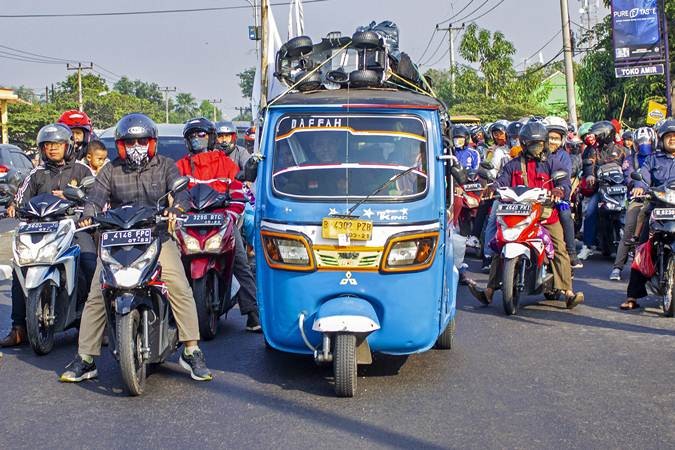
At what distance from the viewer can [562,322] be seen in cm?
888

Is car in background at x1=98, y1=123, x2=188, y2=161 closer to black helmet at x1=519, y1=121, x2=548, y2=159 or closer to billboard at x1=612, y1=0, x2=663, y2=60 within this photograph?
black helmet at x1=519, y1=121, x2=548, y2=159

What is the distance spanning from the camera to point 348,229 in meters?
6.32

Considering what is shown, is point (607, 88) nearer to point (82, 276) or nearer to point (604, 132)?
point (604, 132)

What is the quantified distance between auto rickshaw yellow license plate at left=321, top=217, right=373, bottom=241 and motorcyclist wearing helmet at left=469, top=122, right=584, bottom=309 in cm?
341

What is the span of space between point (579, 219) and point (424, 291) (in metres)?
8.52

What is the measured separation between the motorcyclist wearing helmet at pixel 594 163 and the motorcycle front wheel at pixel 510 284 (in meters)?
4.68

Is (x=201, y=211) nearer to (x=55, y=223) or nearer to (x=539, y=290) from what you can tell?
(x=55, y=223)

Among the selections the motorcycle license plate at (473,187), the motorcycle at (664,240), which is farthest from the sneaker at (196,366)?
the motorcycle license plate at (473,187)

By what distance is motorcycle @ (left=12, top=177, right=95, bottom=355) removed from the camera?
7.37 metres

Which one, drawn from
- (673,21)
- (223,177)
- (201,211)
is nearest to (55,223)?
(201,211)

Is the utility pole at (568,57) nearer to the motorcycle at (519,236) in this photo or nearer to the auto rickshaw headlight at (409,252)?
the motorcycle at (519,236)

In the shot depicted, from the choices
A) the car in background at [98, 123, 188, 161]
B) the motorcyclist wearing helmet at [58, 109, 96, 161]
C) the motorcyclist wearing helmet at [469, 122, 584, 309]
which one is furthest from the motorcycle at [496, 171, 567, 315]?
the car in background at [98, 123, 188, 161]

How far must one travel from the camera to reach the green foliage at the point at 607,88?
31250 mm

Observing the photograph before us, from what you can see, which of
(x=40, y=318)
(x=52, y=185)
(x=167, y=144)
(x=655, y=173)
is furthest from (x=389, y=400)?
(x=167, y=144)
